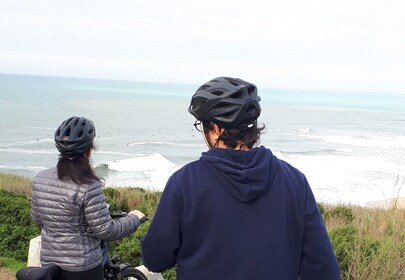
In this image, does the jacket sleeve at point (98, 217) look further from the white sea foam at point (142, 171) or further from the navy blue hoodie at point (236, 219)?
the white sea foam at point (142, 171)

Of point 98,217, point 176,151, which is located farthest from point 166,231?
point 176,151

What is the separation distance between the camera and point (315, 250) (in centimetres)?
199

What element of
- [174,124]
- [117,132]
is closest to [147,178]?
[117,132]

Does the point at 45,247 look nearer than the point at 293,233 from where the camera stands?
No

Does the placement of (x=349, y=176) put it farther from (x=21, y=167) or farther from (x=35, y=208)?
(x=35, y=208)

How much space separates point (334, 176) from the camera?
106 feet

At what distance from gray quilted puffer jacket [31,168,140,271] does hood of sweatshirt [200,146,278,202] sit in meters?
1.34

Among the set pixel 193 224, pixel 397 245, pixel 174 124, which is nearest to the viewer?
pixel 193 224

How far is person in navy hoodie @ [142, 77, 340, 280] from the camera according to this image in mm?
1866

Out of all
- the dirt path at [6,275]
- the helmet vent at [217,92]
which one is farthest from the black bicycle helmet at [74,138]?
the dirt path at [6,275]

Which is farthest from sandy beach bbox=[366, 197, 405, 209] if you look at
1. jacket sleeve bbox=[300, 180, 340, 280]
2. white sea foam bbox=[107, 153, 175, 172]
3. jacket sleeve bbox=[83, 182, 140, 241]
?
white sea foam bbox=[107, 153, 175, 172]

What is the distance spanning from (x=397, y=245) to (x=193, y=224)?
3.81 m

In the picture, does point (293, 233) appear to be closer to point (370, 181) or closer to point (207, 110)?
Result: point (207, 110)

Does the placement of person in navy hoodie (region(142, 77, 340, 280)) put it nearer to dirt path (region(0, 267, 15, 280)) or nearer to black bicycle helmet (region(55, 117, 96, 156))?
black bicycle helmet (region(55, 117, 96, 156))
